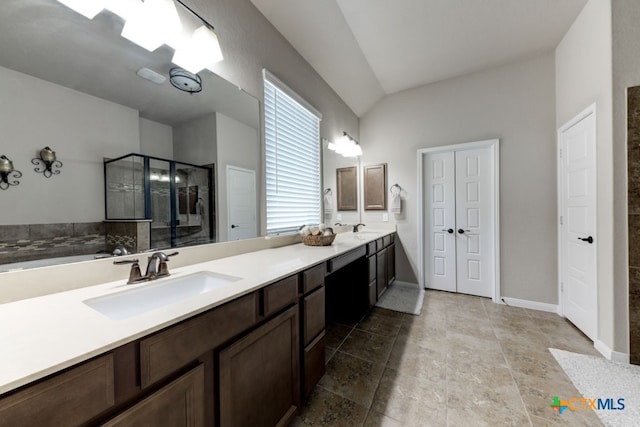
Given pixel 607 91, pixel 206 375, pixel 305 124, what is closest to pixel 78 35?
pixel 206 375

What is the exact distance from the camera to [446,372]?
1769 millimetres

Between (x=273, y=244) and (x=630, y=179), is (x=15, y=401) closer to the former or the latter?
(x=273, y=244)

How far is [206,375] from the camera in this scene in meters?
0.86

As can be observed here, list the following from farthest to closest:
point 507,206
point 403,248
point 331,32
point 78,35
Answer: point 403,248
point 507,206
point 331,32
point 78,35

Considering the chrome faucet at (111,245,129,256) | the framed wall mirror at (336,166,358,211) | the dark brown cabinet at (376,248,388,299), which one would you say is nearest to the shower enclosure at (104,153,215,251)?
the chrome faucet at (111,245,129,256)

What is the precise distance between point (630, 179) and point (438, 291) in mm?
2254

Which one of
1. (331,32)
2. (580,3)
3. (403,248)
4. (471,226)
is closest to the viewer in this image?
(580,3)

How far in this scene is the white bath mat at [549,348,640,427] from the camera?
140 cm

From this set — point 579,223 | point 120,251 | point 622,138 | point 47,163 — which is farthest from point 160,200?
point 579,223

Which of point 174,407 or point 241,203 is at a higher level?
point 241,203

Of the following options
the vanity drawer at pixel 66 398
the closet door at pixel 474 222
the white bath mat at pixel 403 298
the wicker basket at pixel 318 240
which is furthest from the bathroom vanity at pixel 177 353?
the closet door at pixel 474 222

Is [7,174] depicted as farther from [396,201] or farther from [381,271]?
[396,201]

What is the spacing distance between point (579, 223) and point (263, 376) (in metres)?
3.07

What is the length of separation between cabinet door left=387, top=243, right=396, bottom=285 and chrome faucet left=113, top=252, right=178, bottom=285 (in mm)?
2771
